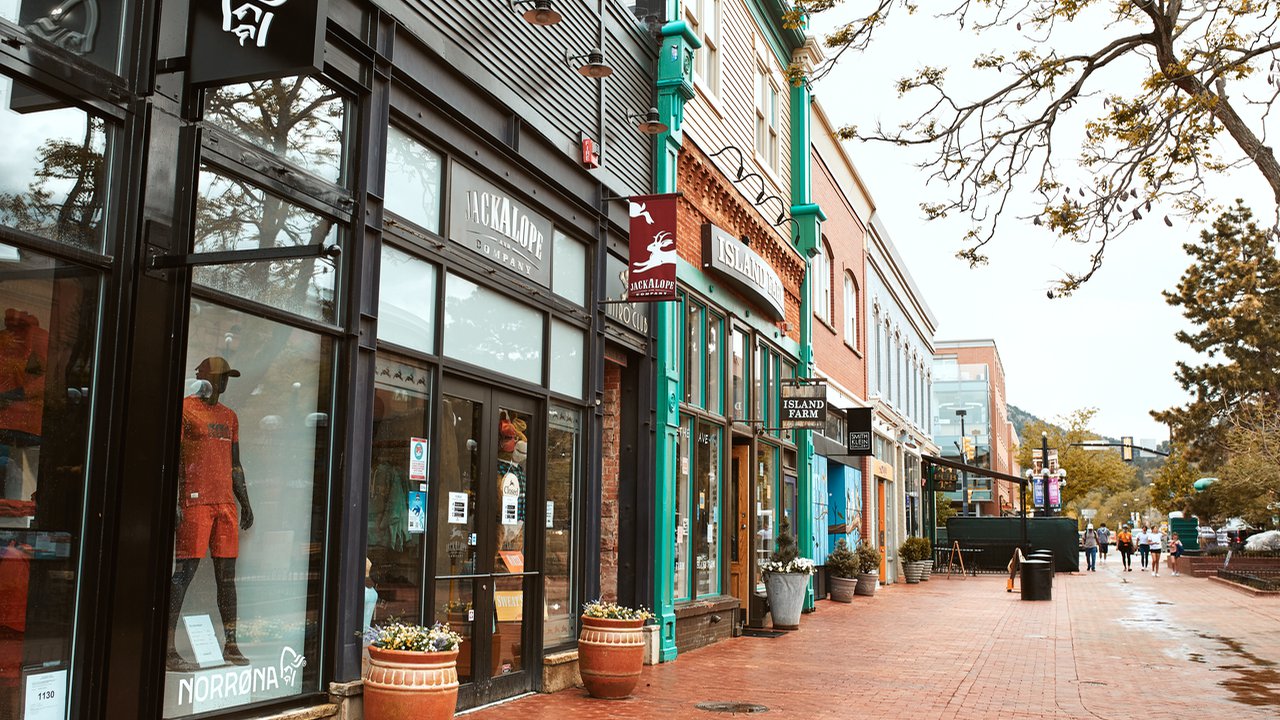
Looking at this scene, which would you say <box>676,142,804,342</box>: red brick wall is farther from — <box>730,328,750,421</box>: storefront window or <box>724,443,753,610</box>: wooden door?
<box>724,443,753,610</box>: wooden door

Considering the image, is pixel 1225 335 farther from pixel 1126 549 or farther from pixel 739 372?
pixel 739 372

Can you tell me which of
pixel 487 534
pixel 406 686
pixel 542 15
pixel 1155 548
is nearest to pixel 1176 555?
pixel 1155 548

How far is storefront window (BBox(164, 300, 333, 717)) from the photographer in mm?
6125

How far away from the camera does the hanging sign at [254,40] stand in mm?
5641

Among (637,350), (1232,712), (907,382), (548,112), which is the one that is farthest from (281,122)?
(907,382)

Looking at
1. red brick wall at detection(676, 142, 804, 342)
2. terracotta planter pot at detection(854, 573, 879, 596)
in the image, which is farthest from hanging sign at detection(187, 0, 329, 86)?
terracotta planter pot at detection(854, 573, 879, 596)

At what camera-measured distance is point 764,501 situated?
17844 millimetres

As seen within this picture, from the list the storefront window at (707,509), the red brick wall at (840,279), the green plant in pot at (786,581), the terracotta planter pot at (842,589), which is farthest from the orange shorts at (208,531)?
the terracotta planter pot at (842,589)

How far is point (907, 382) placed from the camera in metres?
38.6

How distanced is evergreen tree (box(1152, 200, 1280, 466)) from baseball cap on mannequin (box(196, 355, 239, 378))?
129 feet

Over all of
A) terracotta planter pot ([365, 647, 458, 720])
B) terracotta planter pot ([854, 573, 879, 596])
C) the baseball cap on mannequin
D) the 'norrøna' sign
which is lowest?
terracotta planter pot ([854, 573, 879, 596])

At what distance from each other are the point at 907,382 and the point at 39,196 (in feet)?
116

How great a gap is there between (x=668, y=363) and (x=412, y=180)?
17.7 ft

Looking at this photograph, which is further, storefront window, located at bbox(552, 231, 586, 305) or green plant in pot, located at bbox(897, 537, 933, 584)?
green plant in pot, located at bbox(897, 537, 933, 584)
